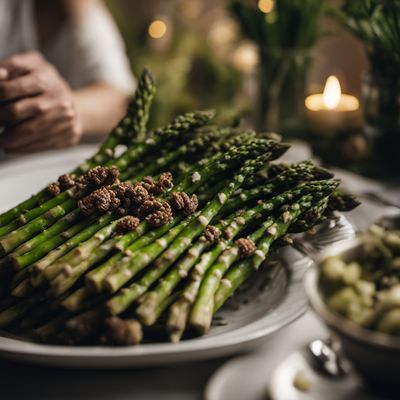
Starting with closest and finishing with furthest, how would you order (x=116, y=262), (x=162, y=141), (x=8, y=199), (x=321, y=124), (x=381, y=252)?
(x=381, y=252), (x=116, y=262), (x=162, y=141), (x=8, y=199), (x=321, y=124)

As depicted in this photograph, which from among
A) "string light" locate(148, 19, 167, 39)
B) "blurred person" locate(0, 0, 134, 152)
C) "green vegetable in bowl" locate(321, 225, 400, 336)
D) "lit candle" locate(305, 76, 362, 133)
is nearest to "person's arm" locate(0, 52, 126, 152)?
"blurred person" locate(0, 0, 134, 152)

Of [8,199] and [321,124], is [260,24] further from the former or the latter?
[8,199]

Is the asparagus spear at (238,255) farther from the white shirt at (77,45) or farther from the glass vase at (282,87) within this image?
the white shirt at (77,45)

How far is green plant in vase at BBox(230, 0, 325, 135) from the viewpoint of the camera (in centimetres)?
182

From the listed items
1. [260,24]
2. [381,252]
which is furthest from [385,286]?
[260,24]

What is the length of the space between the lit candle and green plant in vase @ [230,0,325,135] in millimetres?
70

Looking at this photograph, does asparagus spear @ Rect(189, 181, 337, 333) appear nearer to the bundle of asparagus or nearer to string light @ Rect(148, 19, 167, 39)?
the bundle of asparagus

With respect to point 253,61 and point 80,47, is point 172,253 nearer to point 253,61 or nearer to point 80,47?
point 80,47

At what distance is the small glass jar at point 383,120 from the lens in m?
1.48

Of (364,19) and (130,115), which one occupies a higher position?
(364,19)

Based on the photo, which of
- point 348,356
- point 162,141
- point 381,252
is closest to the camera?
point 348,356

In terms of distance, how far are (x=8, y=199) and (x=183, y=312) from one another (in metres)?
0.75

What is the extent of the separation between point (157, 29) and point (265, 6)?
1242mm

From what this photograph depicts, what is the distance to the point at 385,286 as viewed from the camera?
751 mm
